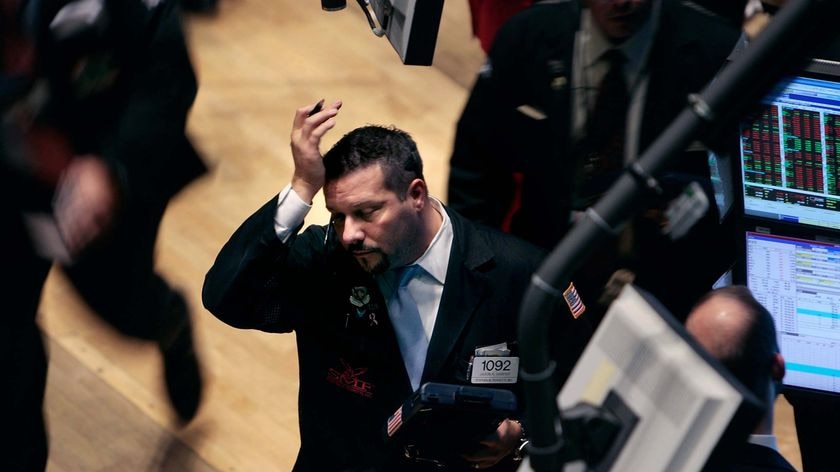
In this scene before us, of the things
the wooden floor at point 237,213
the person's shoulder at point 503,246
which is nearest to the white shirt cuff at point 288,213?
the person's shoulder at point 503,246

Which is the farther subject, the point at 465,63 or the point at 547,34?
the point at 465,63

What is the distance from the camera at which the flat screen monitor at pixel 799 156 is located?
2.63 meters

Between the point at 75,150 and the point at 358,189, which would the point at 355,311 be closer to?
the point at 358,189

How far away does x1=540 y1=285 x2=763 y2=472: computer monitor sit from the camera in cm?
146

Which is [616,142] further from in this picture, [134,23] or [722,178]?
[134,23]

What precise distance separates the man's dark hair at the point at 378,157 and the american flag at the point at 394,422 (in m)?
0.48

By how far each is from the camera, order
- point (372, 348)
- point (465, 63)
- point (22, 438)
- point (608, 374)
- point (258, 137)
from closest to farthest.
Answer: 1. point (608, 374)
2. point (372, 348)
3. point (22, 438)
4. point (258, 137)
5. point (465, 63)

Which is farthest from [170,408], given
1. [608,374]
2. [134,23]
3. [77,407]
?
[608,374]

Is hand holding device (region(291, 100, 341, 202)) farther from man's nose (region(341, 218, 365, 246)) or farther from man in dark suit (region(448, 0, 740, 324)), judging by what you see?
man in dark suit (region(448, 0, 740, 324))

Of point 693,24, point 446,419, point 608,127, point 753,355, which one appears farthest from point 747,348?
point 693,24

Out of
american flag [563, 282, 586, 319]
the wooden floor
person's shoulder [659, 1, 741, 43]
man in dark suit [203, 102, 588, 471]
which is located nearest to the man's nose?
man in dark suit [203, 102, 588, 471]

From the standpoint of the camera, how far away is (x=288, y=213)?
2529 mm

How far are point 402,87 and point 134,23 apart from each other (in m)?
1.80

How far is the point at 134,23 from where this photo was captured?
3.21 m
